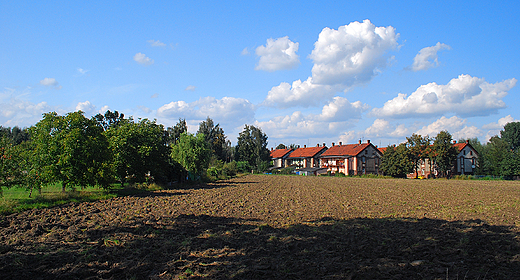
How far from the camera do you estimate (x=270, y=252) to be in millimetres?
9234

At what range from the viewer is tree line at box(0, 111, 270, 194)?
19.7 meters

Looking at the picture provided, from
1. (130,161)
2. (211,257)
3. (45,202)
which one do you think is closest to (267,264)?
(211,257)

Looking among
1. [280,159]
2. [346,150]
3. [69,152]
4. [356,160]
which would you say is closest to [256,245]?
[69,152]

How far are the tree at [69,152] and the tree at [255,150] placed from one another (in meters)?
69.9

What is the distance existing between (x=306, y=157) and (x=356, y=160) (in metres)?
17.1

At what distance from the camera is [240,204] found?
2017cm

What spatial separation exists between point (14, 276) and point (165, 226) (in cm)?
590

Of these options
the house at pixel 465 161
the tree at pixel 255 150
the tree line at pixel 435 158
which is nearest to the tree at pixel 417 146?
the tree line at pixel 435 158

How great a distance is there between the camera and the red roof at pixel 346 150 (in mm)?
77125

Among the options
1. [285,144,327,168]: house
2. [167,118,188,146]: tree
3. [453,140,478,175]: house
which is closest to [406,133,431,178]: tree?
[453,140,478,175]: house

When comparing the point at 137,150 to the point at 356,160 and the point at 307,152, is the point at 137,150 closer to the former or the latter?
the point at 356,160

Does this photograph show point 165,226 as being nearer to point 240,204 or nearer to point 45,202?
point 240,204

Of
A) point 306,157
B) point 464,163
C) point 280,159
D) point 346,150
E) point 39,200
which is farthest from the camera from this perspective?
point 280,159

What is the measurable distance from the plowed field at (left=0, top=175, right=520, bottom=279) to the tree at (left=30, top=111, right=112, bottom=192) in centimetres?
497
